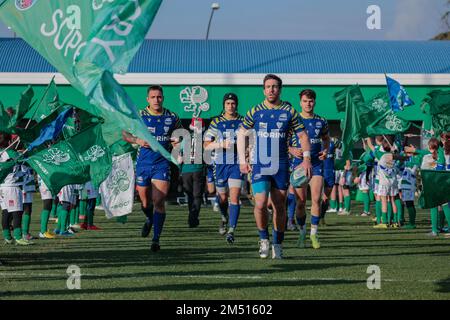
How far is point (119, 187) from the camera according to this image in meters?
19.1

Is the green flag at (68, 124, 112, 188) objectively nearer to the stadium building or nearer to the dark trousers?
the dark trousers

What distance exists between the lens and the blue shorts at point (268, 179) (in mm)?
12984

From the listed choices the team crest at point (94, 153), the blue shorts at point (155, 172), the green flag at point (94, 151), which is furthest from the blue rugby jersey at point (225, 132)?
the team crest at point (94, 153)

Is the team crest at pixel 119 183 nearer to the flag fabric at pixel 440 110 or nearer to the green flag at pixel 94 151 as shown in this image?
the green flag at pixel 94 151

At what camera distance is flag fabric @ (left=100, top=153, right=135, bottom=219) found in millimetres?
18969

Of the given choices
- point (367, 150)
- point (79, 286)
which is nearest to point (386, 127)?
point (367, 150)

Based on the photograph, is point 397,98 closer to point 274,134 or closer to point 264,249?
point 264,249

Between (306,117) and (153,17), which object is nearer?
(153,17)

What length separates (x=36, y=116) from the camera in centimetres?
1628

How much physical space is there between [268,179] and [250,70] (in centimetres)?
3351

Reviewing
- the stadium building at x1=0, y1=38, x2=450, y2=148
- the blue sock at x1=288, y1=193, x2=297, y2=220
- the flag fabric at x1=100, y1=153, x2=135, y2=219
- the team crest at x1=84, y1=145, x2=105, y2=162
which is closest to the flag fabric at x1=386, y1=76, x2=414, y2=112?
the blue sock at x1=288, y1=193, x2=297, y2=220

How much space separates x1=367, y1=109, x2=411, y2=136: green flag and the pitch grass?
7.65 ft
